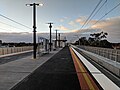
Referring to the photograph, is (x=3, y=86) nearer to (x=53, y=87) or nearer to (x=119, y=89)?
(x=53, y=87)

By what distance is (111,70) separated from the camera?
42.0 ft

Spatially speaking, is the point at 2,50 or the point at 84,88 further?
the point at 2,50

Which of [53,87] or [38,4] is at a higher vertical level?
[38,4]

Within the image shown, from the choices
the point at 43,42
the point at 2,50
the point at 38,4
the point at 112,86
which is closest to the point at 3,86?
the point at 112,86

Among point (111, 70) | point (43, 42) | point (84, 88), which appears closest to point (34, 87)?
point (84, 88)

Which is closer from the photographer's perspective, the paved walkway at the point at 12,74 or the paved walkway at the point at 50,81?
the paved walkway at the point at 50,81

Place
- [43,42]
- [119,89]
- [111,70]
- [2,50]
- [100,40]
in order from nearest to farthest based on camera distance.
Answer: [119,89] → [111,70] → [2,50] → [43,42] → [100,40]

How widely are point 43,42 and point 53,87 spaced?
28727 millimetres

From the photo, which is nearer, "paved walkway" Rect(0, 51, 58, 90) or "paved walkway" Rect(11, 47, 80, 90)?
"paved walkway" Rect(11, 47, 80, 90)

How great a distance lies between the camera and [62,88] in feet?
26.4

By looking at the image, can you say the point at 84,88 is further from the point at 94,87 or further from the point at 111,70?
the point at 111,70

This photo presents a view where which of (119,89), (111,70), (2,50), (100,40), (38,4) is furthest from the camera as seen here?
(100,40)

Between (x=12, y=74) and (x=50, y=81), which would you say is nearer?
(x=50, y=81)

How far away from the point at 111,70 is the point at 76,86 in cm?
497
